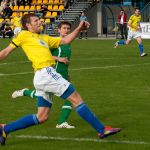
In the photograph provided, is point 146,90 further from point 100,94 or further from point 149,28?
point 149,28

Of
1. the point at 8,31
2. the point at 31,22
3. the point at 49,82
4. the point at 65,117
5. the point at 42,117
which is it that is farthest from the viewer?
the point at 8,31

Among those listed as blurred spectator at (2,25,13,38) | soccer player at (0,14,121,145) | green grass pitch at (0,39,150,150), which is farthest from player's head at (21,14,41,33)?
blurred spectator at (2,25,13,38)

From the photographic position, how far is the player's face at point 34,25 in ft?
29.5

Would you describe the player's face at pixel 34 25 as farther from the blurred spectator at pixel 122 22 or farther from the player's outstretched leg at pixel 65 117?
the blurred spectator at pixel 122 22

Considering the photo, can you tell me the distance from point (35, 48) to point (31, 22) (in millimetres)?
385

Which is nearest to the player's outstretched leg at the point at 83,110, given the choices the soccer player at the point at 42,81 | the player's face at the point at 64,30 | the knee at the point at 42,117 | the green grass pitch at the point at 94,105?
the soccer player at the point at 42,81

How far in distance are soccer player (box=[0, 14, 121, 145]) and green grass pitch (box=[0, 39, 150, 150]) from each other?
0.34m

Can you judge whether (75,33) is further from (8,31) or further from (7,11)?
(7,11)

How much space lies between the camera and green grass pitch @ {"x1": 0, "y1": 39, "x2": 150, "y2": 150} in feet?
30.3

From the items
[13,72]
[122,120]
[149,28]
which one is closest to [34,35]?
[122,120]

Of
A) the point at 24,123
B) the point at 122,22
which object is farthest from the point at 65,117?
the point at 122,22

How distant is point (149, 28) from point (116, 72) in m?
26.4

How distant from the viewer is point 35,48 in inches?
354

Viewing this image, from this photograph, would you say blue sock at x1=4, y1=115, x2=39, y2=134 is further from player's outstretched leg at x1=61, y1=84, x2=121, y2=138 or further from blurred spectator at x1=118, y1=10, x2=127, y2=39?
blurred spectator at x1=118, y1=10, x2=127, y2=39
